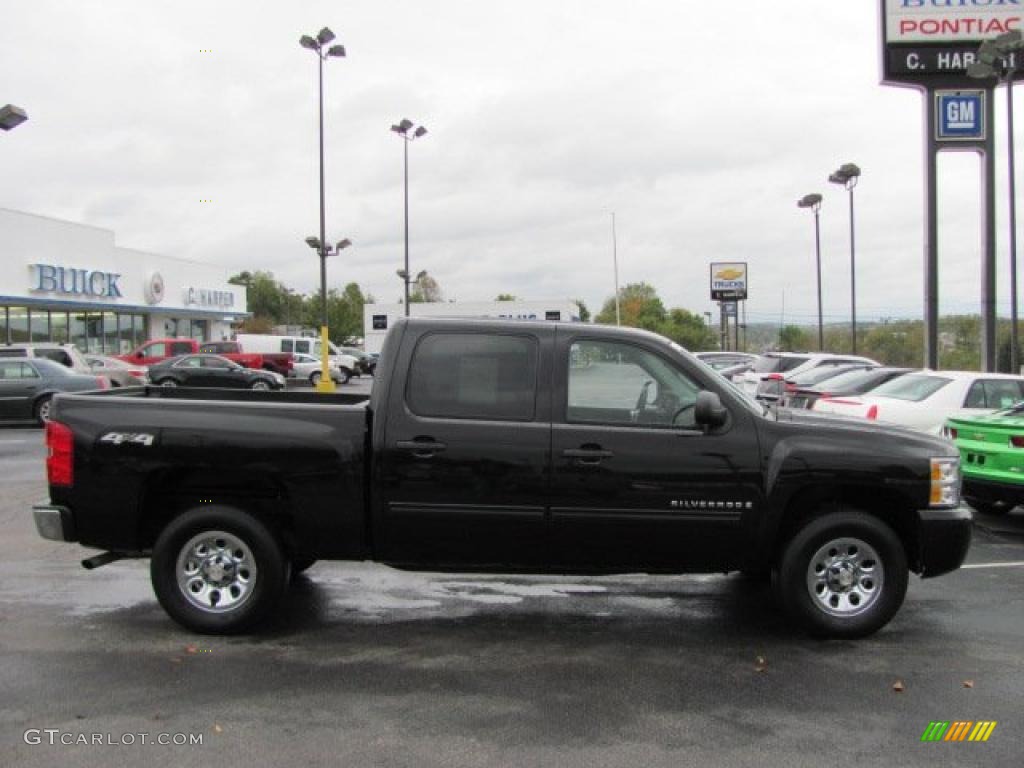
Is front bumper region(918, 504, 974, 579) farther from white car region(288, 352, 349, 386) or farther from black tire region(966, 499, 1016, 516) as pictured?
white car region(288, 352, 349, 386)

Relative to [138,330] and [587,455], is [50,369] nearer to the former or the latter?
[587,455]

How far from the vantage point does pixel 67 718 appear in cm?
421

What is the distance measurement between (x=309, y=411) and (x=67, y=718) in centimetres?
203

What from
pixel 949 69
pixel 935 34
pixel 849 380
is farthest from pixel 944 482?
pixel 935 34

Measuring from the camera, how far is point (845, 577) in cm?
545

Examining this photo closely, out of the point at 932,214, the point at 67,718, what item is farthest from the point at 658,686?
the point at 932,214

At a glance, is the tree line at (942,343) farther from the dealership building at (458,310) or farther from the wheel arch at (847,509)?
the wheel arch at (847,509)

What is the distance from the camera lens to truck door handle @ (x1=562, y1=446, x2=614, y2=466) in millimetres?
5264

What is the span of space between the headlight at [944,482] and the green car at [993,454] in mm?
3505

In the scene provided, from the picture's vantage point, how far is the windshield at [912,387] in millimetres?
11514

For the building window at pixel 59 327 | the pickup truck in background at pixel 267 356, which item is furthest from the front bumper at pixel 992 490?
the building window at pixel 59 327

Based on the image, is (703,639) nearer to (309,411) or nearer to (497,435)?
(497,435)

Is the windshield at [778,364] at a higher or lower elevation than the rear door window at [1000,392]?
higher

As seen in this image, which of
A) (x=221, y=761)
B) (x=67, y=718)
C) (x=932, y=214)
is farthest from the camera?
(x=932, y=214)
